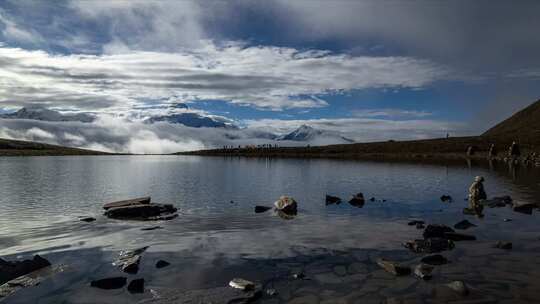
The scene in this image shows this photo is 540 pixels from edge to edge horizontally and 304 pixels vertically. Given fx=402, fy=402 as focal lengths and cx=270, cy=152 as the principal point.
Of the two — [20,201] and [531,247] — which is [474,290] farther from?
[20,201]

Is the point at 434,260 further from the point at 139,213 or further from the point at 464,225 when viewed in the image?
the point at 139,213

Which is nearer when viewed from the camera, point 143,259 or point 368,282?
point 368,282

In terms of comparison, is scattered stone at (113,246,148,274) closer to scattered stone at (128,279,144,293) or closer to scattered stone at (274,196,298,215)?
scattered stone at (128,279,144,293)

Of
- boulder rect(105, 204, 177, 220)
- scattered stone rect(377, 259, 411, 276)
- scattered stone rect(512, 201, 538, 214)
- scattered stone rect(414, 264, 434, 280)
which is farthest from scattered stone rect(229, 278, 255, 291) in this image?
scattered stone rect(512, 201, 538, 214)

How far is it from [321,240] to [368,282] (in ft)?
31.0

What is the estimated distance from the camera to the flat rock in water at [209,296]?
18.3 m

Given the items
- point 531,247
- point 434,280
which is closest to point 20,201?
point 434,280

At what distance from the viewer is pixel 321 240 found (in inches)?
1175

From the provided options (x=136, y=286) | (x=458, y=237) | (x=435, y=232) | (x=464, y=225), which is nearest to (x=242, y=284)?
(x=136, y=286)

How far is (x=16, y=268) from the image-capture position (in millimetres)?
21469

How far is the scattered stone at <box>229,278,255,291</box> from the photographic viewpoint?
771 inches

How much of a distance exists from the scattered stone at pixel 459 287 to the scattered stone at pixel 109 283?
16.3 meters

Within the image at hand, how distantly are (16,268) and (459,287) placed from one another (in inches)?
894

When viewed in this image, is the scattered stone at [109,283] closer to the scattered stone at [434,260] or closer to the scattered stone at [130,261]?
the scattered stone at [130,261]
